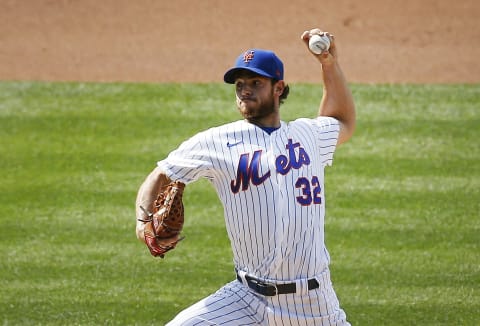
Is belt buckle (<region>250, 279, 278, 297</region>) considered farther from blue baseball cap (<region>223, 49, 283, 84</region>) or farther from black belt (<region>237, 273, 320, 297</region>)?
blue baseball cap (<region>223, 49, 283, 84</region>)

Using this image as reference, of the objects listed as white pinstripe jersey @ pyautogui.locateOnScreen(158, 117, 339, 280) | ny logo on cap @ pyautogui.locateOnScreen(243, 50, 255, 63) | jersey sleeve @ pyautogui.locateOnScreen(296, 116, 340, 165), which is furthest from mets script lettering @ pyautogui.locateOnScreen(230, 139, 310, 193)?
ny logo on cap @ pyautogui.locateOnScreen(243, 50, 255, 63)

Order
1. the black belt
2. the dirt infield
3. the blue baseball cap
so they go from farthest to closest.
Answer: the dirt infield < the blue baseball cap < the black belt

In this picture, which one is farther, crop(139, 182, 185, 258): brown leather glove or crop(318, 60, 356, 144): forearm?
crop(318, 60, 356, 144): forearm

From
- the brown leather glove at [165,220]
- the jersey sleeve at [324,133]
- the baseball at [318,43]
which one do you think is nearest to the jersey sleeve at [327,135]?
the jersey sleeve at [324,133]

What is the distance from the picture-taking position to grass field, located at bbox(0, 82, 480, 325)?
7.07 m

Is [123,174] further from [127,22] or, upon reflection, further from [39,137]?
[127,22]

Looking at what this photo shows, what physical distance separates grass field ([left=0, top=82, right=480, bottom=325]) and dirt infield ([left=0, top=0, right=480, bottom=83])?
568 mm

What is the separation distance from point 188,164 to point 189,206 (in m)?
4.01

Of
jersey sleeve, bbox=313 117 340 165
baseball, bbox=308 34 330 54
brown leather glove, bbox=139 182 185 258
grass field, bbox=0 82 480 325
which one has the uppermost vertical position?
baseball, bbox=308 34 330 54

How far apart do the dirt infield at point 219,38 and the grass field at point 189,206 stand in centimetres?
57

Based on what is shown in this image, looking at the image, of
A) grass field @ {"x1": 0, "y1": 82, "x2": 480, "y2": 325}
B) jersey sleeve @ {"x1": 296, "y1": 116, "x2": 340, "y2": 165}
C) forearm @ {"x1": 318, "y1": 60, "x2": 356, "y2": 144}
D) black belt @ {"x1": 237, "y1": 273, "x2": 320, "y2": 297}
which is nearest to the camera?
black belt @ {"x1": 237, "y1": 273, "x2": 320, "y2": 297}

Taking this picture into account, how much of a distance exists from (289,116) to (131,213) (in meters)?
2.47

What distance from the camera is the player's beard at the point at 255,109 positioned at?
4.87 metres

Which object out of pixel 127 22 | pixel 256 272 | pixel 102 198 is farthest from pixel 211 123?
pixel 256 272
